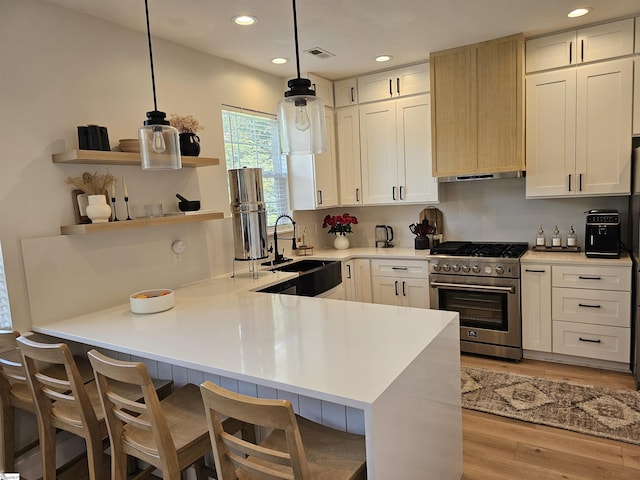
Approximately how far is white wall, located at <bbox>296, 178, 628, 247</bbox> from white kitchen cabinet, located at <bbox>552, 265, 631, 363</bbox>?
0.63 metres

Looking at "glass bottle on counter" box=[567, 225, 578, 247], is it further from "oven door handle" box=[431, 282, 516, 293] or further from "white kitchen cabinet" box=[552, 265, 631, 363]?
"oven door handle" box=[431, 282, 516, 293]

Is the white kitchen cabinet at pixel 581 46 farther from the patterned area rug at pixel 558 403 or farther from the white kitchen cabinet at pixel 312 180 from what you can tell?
the patterned area rug at pixel 558 403

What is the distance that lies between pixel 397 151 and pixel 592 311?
7.13 ft

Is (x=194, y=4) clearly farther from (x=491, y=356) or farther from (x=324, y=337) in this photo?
(x=491, y=356)

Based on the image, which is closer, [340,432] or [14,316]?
[340,432]

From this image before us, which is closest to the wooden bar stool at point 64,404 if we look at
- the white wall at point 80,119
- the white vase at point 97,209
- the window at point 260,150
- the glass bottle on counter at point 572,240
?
the white wall at point 80,119

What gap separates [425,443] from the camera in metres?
1.64

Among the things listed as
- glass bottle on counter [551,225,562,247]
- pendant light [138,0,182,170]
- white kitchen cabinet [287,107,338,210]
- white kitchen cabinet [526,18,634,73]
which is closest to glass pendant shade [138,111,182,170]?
pendant light [138,0,182,170]

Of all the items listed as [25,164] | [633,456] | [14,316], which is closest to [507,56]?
[633,456]

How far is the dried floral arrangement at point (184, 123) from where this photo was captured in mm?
2992

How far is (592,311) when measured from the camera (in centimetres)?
322

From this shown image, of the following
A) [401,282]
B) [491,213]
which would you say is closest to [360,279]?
[401,282]

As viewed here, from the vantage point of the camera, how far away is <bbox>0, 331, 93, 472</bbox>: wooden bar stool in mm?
2006

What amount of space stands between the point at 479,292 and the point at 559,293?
0.60m
